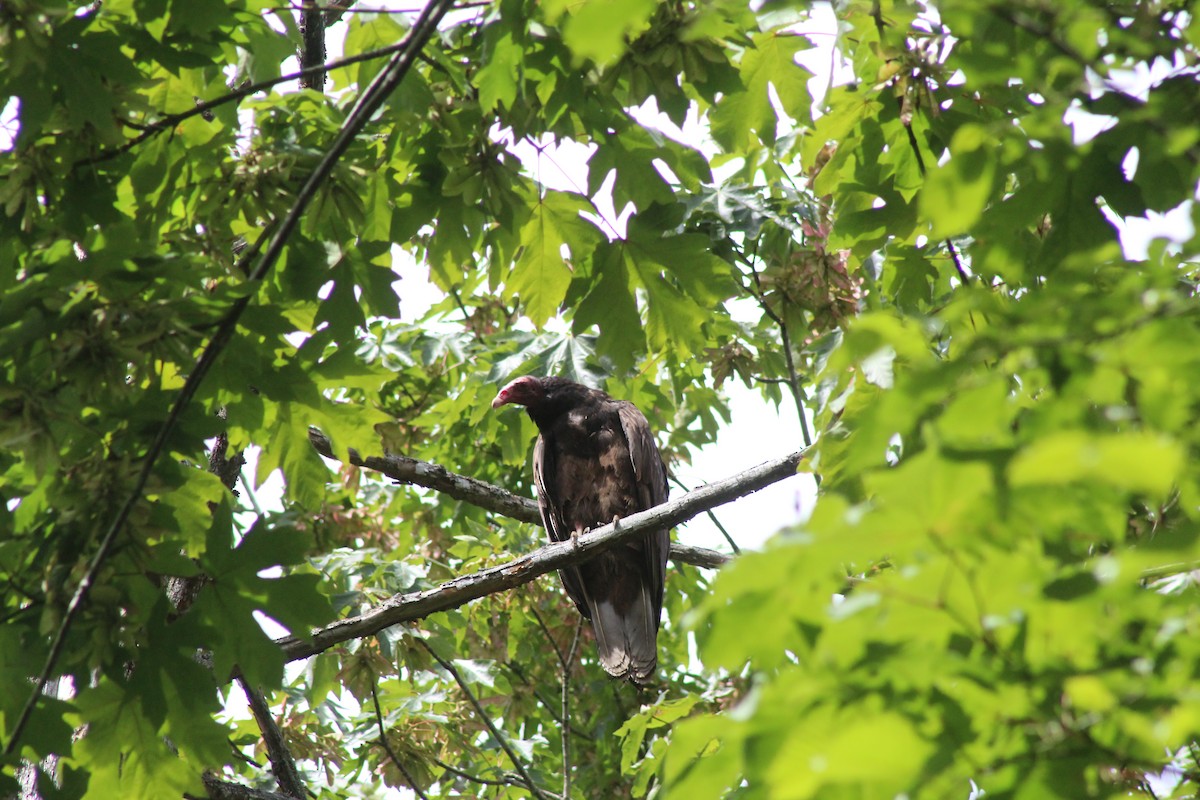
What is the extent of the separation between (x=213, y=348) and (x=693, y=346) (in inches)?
64.1

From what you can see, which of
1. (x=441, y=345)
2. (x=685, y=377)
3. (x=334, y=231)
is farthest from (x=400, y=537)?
(x=334, y=231)

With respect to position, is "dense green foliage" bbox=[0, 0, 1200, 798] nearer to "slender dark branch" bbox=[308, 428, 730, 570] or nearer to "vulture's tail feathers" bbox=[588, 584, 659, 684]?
"slender dark branch" bbox=[308, 428, 730, 570]

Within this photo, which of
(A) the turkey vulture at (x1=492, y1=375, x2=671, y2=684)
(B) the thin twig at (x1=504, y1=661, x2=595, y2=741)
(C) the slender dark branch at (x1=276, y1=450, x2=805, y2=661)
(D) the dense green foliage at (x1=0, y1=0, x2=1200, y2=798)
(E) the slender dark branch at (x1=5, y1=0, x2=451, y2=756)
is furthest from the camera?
(B) the thin twig at (x1=504, y1=661, x2=595, y2=741)

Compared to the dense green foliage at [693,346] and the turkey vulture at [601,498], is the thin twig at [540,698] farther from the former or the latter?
the dense green foliage at [693,346]

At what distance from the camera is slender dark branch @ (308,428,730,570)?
392 cm

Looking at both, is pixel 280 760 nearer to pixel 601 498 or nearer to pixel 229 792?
pixel 229 792

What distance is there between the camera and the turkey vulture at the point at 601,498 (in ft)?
17.3

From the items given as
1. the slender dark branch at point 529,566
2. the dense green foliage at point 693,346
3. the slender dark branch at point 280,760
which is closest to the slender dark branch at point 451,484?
the dense green foliage at point 693,346

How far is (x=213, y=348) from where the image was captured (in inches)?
77.2

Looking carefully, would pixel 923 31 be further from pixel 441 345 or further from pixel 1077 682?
pixel 441 345

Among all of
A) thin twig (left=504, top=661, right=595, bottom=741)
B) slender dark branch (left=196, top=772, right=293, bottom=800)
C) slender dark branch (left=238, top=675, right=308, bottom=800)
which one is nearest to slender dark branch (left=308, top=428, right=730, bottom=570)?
slender dark branch (left=238, top=675, right=308, bottom=800)

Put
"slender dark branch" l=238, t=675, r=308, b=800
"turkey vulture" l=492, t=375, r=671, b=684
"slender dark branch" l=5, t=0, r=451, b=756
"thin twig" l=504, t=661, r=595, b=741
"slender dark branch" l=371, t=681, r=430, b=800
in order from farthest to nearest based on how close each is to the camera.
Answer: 1. "thin twig" l=504, t=661, r=595, b=741
2. "turkey vulture" l=492, t=375, r=671, b=684
3. "slender dark branch" l=371, t=681, r=430, b=800
4. "slender dark branch" l=238, t=675, r=308, b=800
5. "slender dark branch" l=5, t=0, r=451, b=756

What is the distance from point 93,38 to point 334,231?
0.63m

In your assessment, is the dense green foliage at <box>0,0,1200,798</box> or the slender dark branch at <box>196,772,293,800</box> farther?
the slender dark branch at <box>196,772,293,800</box>
